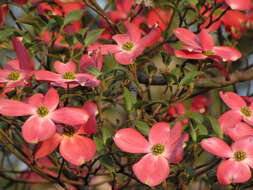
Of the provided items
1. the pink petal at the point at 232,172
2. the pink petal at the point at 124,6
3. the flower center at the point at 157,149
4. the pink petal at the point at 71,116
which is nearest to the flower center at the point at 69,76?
the pink petal at the point at 71,116

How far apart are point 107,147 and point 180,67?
251 mm

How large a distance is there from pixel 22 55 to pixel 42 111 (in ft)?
0.47

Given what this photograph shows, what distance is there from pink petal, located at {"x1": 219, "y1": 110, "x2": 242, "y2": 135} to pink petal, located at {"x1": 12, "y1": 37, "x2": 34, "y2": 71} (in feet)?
1.39

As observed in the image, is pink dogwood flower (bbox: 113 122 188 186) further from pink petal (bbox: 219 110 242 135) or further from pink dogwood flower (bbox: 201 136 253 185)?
pink petal (bbox: 219 110 242 135)

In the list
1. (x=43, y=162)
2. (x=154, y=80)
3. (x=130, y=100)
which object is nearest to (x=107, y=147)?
(x=130, y=100)

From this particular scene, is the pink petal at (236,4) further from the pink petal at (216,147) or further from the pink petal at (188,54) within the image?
the pink petal at (216,147)

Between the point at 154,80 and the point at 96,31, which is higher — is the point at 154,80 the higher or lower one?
the lower one

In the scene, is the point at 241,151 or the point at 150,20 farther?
the point at 150,20

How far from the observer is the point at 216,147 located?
0.75 m

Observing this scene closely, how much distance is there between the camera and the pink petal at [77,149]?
0.71 m

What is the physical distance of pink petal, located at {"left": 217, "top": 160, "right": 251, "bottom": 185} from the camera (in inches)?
28.9

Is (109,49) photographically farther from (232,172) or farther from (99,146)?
(232,172)

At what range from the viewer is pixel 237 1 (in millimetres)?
936

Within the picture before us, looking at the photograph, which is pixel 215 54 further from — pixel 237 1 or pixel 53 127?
pixel 53 127
